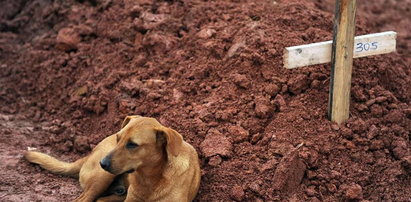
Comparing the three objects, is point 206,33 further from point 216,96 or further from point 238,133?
point 238,133

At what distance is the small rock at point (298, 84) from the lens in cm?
619

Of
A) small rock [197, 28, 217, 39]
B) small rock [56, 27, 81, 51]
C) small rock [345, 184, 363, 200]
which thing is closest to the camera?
small rock [345, 184, 363, 200]

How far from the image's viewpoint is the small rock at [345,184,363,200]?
5.50 m

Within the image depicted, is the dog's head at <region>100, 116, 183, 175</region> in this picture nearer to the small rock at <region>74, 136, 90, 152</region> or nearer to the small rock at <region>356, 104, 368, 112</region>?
the small rock at <region>74, 136, 90, 152</region>

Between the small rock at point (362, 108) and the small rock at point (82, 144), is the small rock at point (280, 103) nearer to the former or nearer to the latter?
the small rock at point (362, 108)

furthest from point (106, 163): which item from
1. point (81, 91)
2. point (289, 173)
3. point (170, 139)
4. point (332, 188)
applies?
point (81, 91)

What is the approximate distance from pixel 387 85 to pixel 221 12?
2094 mm

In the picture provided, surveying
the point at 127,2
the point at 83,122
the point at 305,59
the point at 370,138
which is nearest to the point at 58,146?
the point at 83,122

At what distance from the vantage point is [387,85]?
6508mm

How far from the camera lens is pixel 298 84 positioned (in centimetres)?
619

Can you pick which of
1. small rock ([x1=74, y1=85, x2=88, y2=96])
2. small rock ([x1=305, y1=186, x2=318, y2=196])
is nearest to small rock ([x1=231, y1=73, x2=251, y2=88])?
small rock ([x1=305, y1=186, x2=318, y2=196])

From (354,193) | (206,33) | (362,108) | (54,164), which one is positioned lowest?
(354,193)

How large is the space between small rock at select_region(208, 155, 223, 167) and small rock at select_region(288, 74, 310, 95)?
41.8 inches

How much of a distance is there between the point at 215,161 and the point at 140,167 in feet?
3.12
